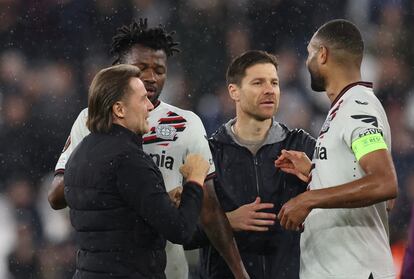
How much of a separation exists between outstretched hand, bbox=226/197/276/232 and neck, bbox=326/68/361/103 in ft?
2.29

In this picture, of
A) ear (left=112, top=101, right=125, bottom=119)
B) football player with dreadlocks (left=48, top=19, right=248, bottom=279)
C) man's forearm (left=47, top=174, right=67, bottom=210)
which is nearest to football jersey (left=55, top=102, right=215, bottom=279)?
football player with dreadlocks (left=48, top=19, right=248, bottom=279)

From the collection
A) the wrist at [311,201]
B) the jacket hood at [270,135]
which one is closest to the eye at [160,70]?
Answer: the jacket hood at [270,135]

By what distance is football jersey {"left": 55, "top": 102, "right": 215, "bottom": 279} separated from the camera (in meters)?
4.21

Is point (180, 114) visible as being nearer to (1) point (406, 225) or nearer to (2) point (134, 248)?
(2) point (134, 248)

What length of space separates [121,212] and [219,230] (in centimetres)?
95

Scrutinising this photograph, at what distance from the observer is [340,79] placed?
12.7 ft

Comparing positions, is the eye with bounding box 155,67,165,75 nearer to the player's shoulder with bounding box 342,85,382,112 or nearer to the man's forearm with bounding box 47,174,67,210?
the man's forearm with bounding box 47,174,67,210

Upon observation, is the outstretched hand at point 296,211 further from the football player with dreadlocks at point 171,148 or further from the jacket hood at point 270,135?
the jacket hood at point 270,135

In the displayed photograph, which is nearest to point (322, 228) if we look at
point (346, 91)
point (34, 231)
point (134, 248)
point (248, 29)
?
point (346, 91)

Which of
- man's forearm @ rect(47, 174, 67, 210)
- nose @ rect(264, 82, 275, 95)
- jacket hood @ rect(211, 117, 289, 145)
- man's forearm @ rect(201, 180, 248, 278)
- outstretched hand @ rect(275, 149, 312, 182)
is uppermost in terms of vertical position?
nose @ rect(264, 82, 275, 95)

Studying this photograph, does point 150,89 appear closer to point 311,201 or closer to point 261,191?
point 261,191

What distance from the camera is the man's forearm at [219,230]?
4.11 m

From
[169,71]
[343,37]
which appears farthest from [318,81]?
[169,71]

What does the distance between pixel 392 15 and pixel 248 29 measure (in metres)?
1.30
